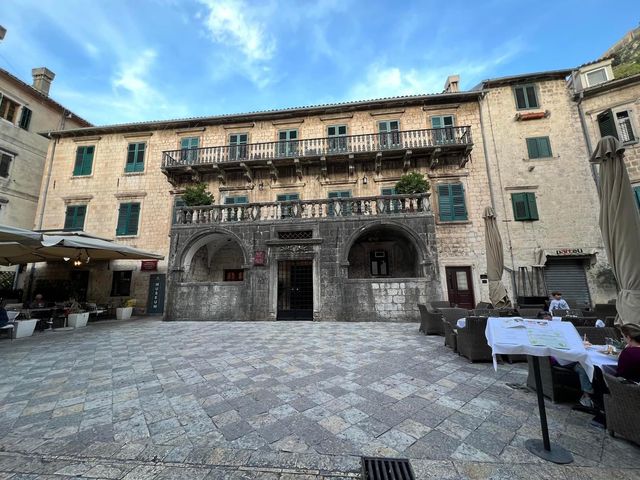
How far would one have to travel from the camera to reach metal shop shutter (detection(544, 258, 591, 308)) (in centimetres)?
1191

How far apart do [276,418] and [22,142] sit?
75.7ft

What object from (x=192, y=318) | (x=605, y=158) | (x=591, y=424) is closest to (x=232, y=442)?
(x=591, y=424)

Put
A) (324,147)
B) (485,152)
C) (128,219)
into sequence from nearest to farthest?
(485,152), (324,147), (128,219)

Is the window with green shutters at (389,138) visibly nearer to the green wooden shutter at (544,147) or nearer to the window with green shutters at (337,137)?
the window with green shutters at (337,137)

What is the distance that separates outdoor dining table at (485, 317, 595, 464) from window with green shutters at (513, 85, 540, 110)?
15.8 m

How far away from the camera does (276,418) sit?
122 inches

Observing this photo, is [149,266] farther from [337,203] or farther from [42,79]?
[42,79]

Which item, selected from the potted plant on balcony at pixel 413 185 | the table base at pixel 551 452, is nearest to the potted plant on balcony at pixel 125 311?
the potted plant on balcony at pixel 413 185

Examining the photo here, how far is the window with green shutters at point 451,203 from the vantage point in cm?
1316

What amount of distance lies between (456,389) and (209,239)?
11.9m

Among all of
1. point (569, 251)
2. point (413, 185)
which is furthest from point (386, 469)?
point (569, 251)

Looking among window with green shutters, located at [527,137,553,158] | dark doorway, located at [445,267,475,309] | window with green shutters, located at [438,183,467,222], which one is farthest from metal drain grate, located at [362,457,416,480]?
window with green shutters, located at [527,137,553,158]

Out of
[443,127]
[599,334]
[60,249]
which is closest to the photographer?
[599,334]

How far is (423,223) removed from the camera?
10.9 metres
